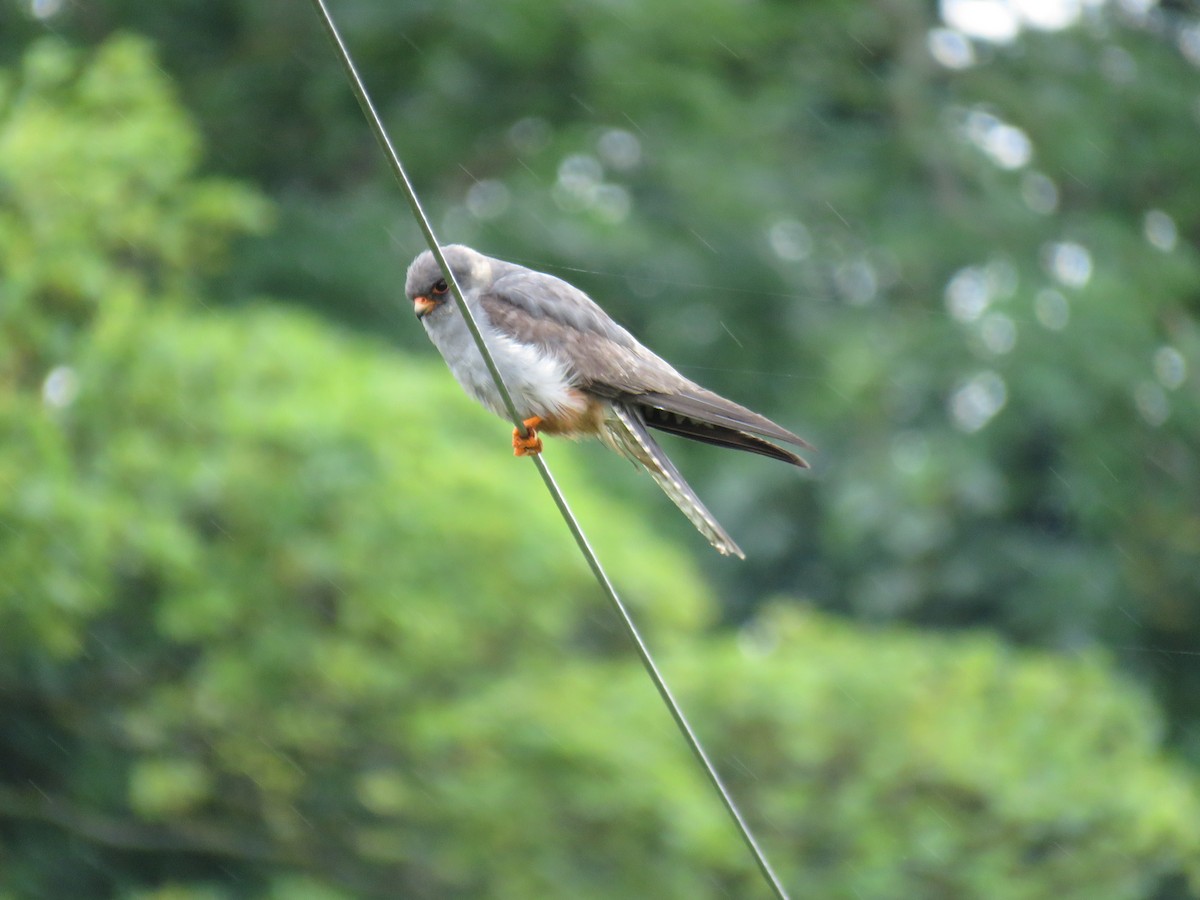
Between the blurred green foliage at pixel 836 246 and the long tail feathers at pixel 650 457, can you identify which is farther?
the blurred green foliage at pixel 836 246

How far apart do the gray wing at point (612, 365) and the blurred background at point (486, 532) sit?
2949 millimetres

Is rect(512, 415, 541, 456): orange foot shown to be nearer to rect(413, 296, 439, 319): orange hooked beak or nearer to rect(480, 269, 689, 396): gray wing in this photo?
rect(480, 269, 689, 396): gray wing

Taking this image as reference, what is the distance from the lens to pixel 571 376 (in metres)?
3.78

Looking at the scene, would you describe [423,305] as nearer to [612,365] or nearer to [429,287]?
[429,287]

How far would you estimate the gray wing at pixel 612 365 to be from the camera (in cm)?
338

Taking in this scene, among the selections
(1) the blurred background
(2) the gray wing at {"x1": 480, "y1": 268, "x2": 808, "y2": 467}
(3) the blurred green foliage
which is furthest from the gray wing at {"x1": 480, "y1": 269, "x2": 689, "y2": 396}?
(3) the blurred green foliage

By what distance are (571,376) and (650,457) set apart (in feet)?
0.98

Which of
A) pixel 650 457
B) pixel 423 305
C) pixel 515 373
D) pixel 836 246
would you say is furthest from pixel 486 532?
pixel 836 246

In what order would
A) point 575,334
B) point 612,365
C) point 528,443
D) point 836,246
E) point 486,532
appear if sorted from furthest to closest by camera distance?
1. point 836,246
2. point 486,532
3. point 575,334
4. point 612,365
5. point 528,443

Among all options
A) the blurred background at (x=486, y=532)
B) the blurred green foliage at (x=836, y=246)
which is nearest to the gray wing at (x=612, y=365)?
the blurred background at (x=486, y=532)

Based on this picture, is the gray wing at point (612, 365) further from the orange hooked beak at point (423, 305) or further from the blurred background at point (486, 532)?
the blurred background at point (486, 532)

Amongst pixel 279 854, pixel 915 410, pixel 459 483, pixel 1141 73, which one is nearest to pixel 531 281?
pixel 459 483

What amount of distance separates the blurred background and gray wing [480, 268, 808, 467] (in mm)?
2949

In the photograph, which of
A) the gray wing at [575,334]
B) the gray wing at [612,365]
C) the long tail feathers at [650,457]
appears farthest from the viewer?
the gray wing at [575,334]
